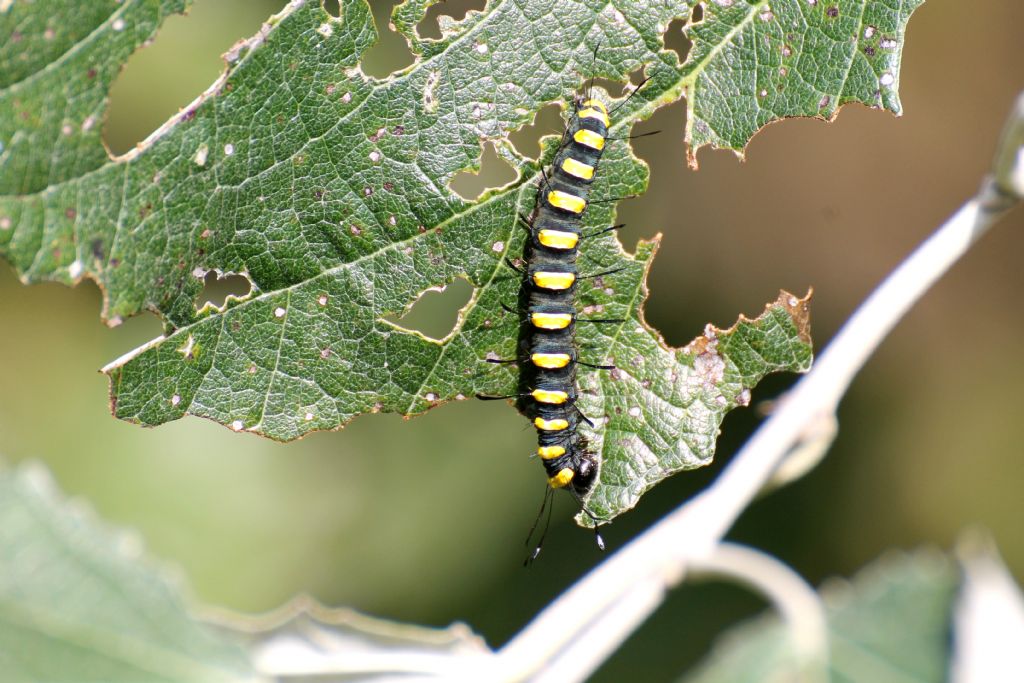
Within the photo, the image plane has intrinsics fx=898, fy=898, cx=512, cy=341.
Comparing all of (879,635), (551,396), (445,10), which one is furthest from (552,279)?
(879,635)

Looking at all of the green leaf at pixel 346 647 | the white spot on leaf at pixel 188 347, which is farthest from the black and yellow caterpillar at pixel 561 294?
the white spot on leaf at pixel 188 347

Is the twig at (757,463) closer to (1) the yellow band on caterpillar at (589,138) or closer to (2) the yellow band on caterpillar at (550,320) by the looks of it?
(2) the yellow band on caterpillar at (550,320)

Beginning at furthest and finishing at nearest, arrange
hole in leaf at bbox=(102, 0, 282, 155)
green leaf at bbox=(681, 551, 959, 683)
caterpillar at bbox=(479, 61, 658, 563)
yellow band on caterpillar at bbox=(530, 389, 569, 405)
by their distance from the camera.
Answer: hole in leaf at bbox=(102, 0, 282, 155) → yellow band on caterpillar at bbox=(530, 389, 569, 405) → caterpillar at bbox=(479, 61, 658, 563) → green leaf at bbox=(681, 551, 959, 683)

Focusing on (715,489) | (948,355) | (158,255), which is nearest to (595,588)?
(715,489)

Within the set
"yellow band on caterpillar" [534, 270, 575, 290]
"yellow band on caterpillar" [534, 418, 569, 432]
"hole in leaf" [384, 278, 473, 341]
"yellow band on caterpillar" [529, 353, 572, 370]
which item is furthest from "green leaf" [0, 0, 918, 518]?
"hole in leaf" [384, 278, 473, 341]

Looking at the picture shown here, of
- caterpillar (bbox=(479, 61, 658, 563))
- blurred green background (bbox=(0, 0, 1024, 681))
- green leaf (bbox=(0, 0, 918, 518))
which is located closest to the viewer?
green leaf (bbox=(0, 0, 918, 518))

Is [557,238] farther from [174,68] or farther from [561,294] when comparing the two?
[174,68]

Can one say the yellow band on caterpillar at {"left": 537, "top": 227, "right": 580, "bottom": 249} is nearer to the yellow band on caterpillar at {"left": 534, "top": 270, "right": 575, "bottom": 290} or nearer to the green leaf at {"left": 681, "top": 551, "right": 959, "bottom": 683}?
the yellow band on caterpillar at {"left": 534, "top": 270, "right": 575, "bottom": 290}
